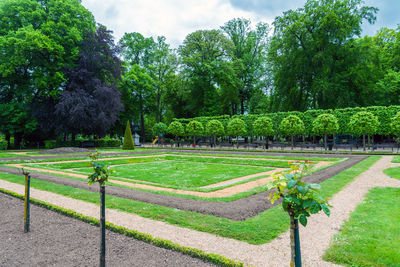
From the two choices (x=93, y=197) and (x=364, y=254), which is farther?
(x=93, y=197)

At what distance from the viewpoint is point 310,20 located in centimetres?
3500

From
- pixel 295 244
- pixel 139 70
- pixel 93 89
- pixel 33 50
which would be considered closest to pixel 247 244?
pixel 295 244

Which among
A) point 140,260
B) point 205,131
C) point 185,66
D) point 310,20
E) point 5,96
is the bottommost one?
point 140,260

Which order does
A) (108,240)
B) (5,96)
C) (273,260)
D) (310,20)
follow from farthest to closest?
1. (310,20)
2. (5,96)
3. (108,240)
4. (273,260)

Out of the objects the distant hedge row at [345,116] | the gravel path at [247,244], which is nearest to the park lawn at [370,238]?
the gravel path at [247,244]

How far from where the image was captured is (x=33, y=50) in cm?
2708

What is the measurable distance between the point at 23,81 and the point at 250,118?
30.2 metres

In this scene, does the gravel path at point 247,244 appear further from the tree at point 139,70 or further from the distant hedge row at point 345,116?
the tree at point 139,70

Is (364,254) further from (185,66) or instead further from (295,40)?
(185,66)

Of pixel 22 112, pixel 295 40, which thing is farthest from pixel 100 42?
pixel 295 40

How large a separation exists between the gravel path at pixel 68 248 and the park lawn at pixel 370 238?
204 cm

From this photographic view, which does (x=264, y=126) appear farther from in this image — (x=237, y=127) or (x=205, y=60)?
(x=205, y=60)

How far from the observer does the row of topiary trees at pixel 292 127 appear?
24875 millimetres

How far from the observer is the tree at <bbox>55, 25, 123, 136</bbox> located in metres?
28.4
